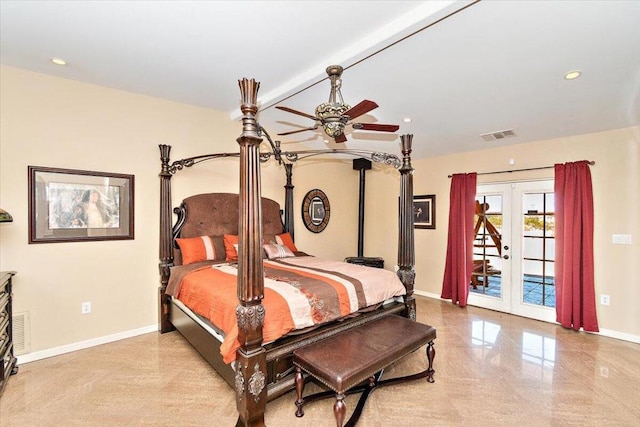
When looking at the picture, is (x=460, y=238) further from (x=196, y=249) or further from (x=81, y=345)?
(x=81, y=345)

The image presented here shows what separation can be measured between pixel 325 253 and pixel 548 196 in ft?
12.1

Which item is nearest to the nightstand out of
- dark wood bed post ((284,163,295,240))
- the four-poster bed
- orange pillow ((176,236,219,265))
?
dark wood bed post ((284,163,295,240))

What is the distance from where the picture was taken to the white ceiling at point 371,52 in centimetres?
205

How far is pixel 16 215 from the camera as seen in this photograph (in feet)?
9.47

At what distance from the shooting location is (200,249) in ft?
12.3

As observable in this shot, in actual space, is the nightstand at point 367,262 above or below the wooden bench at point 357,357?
above

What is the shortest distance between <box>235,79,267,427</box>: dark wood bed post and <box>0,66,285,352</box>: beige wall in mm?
2369

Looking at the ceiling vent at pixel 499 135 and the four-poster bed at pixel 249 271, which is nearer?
the four-poster bed at pixel 249 271

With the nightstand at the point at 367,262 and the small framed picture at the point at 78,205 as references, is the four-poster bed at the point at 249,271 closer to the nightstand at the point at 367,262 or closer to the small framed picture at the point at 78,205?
the small framed picture at the point at 78,205

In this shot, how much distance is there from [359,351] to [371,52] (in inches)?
93.3

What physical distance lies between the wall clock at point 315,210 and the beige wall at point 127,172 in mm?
591

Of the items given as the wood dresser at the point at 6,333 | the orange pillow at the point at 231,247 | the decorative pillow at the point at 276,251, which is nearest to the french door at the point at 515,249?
the decorative pillow at the point at 276,251

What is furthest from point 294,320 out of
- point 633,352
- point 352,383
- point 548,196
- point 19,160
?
point 548,196

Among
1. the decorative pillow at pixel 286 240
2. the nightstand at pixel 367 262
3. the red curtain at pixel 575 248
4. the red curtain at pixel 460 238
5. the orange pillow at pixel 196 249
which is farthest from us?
the nightstand at pixel 367 262
